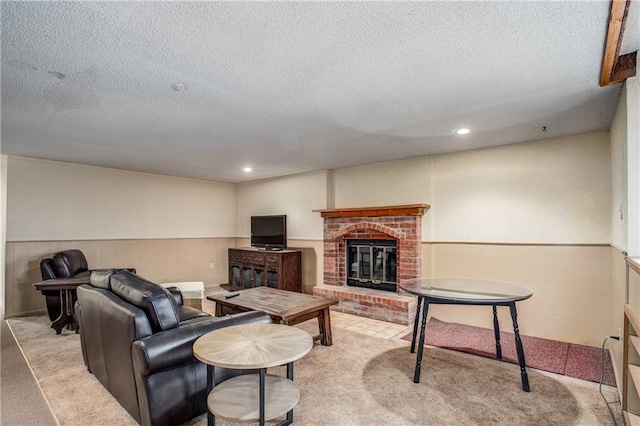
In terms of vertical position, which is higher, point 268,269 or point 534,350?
point 268,269

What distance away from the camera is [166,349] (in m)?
1.95

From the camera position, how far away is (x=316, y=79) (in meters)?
2.23

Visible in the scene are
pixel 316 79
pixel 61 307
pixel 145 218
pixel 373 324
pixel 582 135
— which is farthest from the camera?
pixel 145 218

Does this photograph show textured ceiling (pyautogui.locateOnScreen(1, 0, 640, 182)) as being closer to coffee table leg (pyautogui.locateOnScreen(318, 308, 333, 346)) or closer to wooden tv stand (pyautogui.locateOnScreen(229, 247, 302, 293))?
coffee table leg (pyautogui.locateOnScreen(318, 308, 333, 346))

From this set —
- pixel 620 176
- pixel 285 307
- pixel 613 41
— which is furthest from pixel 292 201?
pixel 613 41

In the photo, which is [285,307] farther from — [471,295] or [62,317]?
[62,317]

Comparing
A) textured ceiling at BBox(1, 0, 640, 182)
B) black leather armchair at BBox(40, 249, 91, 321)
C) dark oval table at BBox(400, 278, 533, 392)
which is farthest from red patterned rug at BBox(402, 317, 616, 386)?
black leather armchair at BBox(40, 249, 91, 321)

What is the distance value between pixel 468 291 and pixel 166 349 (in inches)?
90.8

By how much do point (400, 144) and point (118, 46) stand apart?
3055mm

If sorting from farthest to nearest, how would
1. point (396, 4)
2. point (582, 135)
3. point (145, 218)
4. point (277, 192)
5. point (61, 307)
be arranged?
point (277, 192) < point (145, 218) < point (61, 307) < point (582, 135) < point (396, 4)

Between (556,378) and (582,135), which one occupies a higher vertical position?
(582,135)

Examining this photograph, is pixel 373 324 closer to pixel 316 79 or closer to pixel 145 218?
pixel 316 79

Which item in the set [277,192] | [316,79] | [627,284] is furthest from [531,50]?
[277,192]

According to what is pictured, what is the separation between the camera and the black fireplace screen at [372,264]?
492 centimetres
